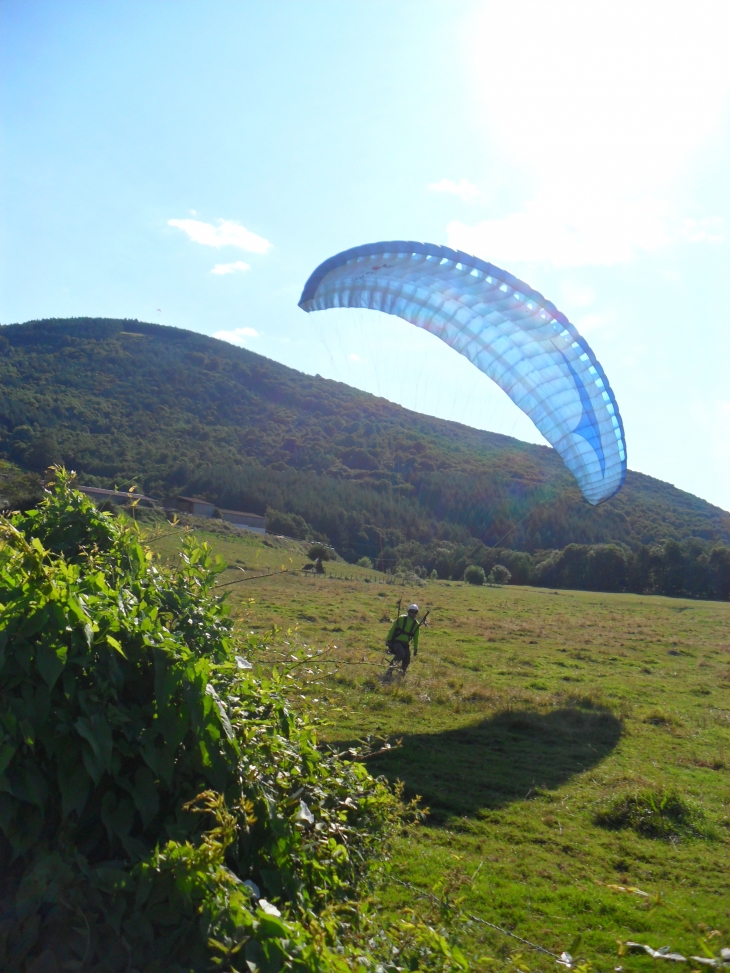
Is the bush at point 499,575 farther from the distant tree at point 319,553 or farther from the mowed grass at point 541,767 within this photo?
the mowed grass at point 541,767

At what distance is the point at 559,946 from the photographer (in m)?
4.28

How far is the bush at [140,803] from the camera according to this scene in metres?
2.33

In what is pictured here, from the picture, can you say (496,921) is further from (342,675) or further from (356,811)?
(342,675)

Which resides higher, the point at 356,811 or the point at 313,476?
the point at 313,476

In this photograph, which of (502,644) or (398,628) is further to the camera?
(502,644)

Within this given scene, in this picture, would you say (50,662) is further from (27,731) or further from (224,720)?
(224,720)

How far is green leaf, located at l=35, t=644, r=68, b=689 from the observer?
2521mm

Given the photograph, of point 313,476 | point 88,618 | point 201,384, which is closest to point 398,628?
point 88,618

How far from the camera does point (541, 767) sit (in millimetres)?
8094

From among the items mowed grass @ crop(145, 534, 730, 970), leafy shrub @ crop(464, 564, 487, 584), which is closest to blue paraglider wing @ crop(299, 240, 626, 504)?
mowed grass @ crop(145, 534, 730, 970)

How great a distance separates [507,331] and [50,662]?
11.1 metres

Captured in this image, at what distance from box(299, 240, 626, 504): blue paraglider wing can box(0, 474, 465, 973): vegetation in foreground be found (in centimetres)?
975

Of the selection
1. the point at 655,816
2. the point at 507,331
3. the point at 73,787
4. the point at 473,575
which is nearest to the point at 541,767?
the point at 655,816

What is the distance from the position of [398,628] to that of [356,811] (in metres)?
8.21
